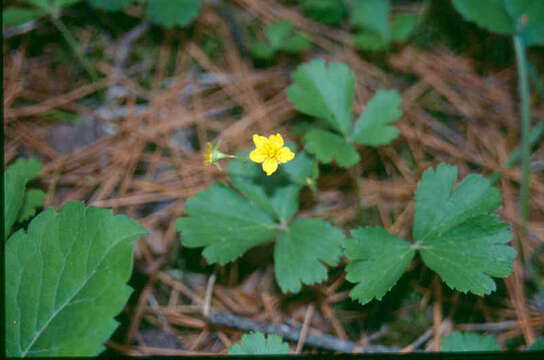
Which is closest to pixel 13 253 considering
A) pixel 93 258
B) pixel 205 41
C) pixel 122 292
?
pixel 93 258

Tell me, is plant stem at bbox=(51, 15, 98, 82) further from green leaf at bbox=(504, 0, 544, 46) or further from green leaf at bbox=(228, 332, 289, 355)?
green leaf at bbox=(504, 0, 544, 46)

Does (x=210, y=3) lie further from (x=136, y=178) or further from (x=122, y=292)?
(x=122, y=292)

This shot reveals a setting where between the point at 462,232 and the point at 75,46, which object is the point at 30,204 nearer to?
the point at 75,46

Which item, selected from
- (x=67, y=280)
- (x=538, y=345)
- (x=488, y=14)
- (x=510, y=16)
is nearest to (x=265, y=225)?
(x=67, y=280)

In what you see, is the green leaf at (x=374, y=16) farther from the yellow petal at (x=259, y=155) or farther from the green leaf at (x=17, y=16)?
the green leaf at (x=17, y=16)

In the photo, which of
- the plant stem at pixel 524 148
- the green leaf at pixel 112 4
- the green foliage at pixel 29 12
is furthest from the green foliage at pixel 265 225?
the green foliage at pixel 29 12

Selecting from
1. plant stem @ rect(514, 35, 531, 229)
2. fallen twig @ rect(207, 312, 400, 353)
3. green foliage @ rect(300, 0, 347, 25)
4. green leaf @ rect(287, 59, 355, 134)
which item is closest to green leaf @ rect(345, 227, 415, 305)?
fallen twig @ rect(207, 312, 400, 353)
